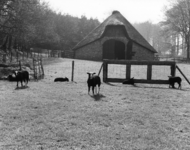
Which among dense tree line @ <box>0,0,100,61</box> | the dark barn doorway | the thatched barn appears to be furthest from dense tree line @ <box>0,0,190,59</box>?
the dark barn doorway

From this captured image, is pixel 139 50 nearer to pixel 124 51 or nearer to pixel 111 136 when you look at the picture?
pixel 124 51

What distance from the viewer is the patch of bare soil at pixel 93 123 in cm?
473

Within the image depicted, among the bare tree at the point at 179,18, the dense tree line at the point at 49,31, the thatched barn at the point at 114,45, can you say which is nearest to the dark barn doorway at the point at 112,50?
the thatched barn at the point at 114,45

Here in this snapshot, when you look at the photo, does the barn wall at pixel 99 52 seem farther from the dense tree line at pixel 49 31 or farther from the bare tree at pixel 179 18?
the bare tree at pixel 179 18

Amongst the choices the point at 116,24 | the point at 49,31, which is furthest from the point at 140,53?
the point at 49,31

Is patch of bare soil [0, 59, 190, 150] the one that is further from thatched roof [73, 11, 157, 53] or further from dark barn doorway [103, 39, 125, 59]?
dark barn doorway [103, 39, 125, 59]

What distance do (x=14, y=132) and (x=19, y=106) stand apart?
2535 millimetres

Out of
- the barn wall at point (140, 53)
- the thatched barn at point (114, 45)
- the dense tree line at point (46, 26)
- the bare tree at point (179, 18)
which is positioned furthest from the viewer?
the bare tree at point (179, 18)

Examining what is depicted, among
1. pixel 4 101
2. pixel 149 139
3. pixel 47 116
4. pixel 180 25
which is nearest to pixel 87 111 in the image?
pixel 47 116

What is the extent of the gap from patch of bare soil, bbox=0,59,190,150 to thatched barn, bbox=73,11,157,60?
28.3 m

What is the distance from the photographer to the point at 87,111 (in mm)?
7137

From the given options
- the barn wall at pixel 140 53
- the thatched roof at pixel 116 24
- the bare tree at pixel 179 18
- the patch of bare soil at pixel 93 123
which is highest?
the bare tree at pixel 179 18

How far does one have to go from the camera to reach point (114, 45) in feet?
125

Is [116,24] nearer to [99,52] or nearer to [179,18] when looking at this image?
[99,52]
